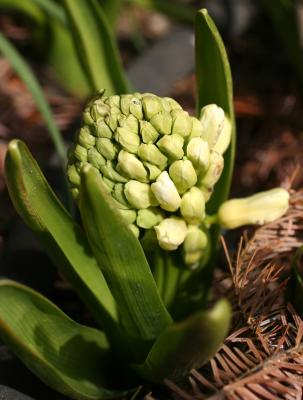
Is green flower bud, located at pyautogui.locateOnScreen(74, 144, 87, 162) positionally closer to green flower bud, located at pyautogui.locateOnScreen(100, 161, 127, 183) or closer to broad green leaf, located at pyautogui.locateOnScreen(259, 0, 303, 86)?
green flower bud, located at pyautogui.locateOnScreen(100, 161, 127, 183)

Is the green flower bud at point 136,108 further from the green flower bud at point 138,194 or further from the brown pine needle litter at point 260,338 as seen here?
the brown pine needle litter at point 260,338

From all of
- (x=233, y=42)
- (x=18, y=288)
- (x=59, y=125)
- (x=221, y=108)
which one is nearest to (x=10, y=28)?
(x=59, y=125)

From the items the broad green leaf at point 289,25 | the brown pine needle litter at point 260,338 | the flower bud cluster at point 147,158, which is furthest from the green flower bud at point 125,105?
the broad green leaf at point 289,25

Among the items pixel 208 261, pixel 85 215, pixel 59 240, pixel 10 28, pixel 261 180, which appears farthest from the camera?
pixel 10 28

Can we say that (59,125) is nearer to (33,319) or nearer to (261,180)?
(261,180)

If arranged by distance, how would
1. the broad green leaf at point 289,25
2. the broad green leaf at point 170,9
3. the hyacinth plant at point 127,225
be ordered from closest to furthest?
the hyacinth plant at point 127,225, the broad green leaf at point 289,25, the broad green leaf at point 170,9

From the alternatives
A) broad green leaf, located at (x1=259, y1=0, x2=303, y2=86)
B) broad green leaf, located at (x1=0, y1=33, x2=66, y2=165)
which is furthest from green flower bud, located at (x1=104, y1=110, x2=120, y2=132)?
broad green leaf, located at (x1=259, y1=0, x2=303, y2=86)
